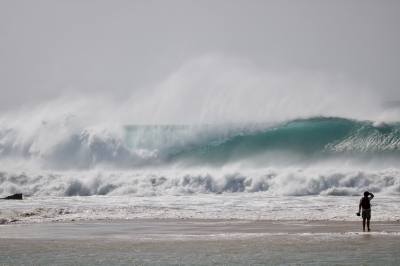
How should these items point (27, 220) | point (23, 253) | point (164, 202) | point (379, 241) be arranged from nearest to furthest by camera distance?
point (23, 253)
point (379, 241)
point (27, 220)
point (164, 202)

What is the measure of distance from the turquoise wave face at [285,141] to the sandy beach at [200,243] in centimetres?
1715

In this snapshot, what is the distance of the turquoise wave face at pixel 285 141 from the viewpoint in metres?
32.8

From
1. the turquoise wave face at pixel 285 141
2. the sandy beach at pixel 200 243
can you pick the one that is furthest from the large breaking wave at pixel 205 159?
the sandy beach at pixel 200 243

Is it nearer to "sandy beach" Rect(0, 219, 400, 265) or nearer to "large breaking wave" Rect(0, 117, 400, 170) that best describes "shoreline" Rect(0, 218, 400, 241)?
"sandy beach" Rect(0, 219, 400, 265)

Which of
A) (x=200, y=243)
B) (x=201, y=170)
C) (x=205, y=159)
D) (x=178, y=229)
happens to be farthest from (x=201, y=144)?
(x=200, y=243)

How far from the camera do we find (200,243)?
12344mm

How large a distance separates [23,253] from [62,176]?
22.1m

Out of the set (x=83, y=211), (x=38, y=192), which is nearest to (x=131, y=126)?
(x=38, y=192)

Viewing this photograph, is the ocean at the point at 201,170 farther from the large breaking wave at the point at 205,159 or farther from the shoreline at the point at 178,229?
the shoreline at the point at 178,229

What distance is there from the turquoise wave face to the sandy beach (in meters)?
17.1

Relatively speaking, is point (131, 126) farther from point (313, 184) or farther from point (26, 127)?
point (313, 184)

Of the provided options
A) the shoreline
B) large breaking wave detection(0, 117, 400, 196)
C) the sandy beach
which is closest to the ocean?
large breaking wave detection(0, 117, 400, 196)

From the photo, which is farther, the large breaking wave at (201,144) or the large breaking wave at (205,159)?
the large breaking wave at (201,144)

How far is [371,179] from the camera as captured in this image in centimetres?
2772
